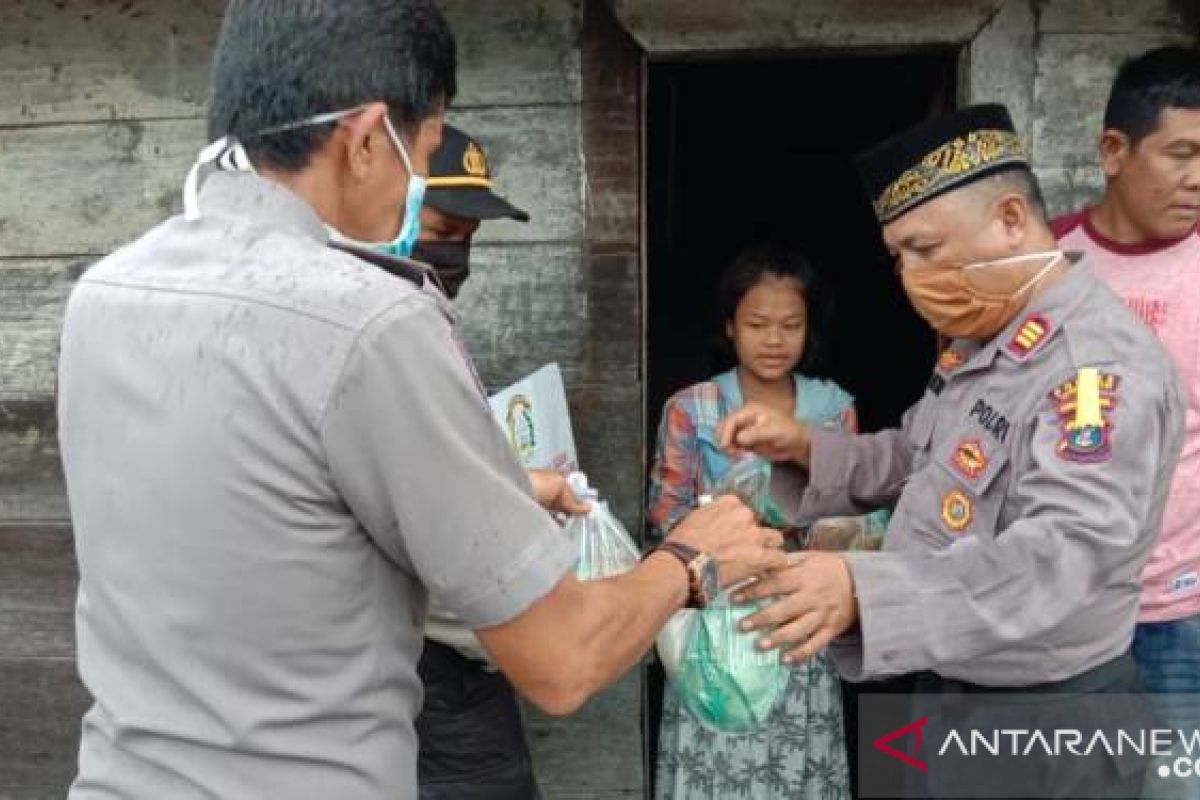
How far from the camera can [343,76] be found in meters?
1.43

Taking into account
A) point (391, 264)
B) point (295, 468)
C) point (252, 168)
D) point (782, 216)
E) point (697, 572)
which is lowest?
point (697, 572)

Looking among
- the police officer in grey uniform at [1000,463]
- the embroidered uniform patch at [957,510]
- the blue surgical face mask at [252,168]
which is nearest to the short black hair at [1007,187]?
the police officer in grey uniform at [1000,463]

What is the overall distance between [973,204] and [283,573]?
1.43 m

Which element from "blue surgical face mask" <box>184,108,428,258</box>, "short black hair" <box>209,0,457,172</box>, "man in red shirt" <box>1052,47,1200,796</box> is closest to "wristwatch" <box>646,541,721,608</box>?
"blue surgical face mask" <box>184,108,428,258</box>

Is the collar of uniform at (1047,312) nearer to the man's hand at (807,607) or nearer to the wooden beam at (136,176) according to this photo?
the man's hand at (807,607)

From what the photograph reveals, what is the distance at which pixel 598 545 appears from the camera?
2311 mm

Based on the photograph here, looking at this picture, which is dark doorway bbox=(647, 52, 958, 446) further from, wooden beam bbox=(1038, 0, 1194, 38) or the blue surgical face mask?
the blue surgical face mask

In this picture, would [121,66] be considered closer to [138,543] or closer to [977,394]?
[138,543]

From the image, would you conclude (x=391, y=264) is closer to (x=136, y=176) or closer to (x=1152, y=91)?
(x=1152, y=91)

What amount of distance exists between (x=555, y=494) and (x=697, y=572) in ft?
1.93

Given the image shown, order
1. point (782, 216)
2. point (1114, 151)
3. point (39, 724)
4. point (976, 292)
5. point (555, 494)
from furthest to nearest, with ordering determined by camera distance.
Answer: point (782, 216) → point (39, 724) → point (1114, 151) → point (555, 494) → point (976, 292)

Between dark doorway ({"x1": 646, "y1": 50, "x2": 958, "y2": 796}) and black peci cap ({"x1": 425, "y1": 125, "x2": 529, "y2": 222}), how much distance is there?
2.56 metres

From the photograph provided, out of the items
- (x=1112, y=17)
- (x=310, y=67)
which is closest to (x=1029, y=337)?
(x=310, y=67)

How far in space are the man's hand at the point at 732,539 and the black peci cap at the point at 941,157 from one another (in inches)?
29.4
